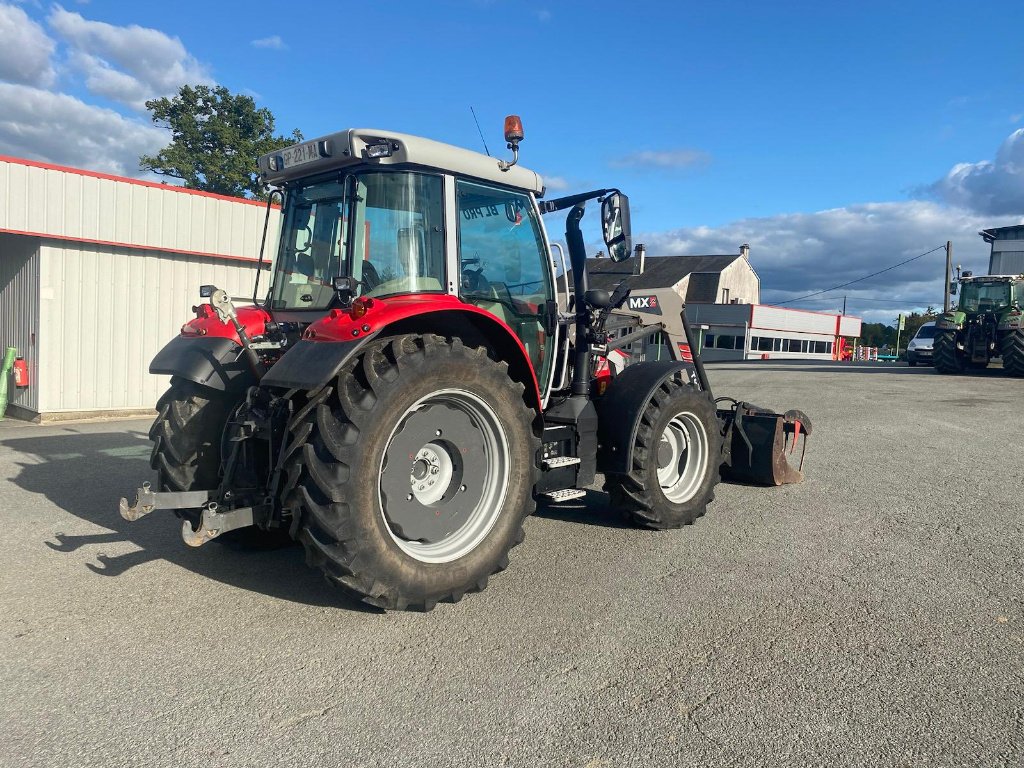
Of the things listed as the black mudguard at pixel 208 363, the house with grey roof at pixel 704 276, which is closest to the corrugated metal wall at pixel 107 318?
the black mudguard at pixel 208 363

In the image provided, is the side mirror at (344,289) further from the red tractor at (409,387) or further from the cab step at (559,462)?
the cab step at (559,462)

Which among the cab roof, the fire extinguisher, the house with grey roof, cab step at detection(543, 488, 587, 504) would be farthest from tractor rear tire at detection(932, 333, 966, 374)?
the house with grey roof

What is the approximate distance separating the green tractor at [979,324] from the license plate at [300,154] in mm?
20260

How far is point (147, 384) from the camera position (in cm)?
1184

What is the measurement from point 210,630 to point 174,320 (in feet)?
31.9

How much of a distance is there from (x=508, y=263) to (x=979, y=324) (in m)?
20.4

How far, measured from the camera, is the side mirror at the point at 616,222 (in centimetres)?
464

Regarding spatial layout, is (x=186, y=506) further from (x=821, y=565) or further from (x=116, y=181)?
(x=116, y=181)

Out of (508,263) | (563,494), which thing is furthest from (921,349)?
Result: (508,263)

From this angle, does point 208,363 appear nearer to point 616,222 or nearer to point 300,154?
point 300,154

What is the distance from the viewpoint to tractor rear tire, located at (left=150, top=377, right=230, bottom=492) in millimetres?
4227

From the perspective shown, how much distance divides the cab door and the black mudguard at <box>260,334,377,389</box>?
1.08 m

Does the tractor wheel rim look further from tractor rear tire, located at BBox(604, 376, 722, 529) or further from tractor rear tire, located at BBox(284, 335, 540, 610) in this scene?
tractor rear tire, located at BBox(604, 376, 722, 529)

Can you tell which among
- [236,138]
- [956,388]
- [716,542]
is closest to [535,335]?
[716,542]
